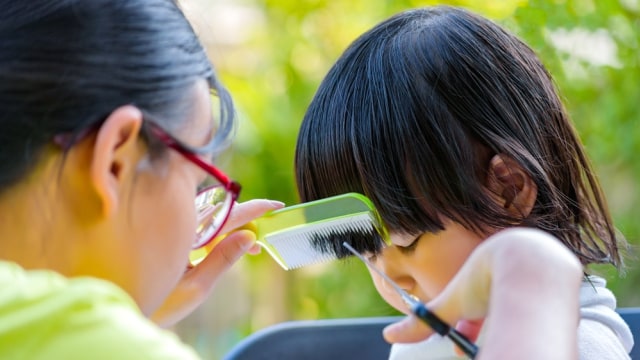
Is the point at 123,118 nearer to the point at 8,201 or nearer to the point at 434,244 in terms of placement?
the point at 8,201

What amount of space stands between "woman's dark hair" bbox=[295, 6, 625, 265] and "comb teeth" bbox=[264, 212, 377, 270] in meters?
0.05

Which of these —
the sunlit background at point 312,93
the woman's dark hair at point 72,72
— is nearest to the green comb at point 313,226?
the woman's dark hair at point 72,72

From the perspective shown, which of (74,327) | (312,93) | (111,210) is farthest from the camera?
(312,93)

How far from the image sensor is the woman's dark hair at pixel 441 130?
947mm

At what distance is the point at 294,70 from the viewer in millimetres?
2127

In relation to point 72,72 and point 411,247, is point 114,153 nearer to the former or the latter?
point 72,72

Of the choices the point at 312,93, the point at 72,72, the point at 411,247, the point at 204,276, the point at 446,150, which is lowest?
the point at 312,93

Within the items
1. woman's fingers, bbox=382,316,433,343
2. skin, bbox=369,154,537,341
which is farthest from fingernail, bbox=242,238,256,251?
woman's fingers, bbox=382,316,433,343

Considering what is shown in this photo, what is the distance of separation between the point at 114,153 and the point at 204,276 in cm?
42

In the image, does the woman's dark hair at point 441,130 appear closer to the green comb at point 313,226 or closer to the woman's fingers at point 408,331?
the green comb at point 313,226

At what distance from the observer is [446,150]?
94 cm

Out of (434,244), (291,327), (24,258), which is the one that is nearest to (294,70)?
(291,327)

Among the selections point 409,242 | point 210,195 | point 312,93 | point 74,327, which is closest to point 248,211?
point 210,195

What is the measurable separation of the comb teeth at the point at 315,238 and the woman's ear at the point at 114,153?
0.28 meters
